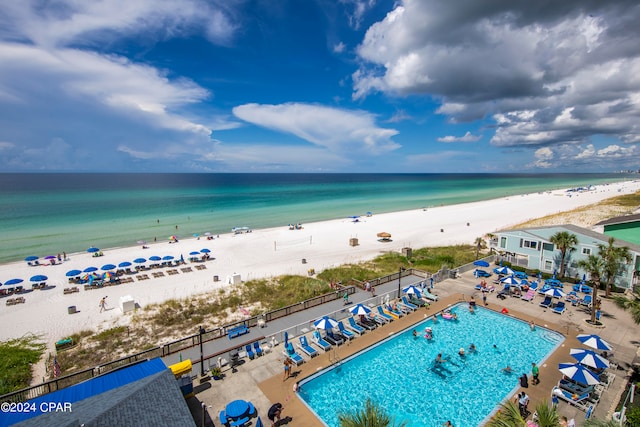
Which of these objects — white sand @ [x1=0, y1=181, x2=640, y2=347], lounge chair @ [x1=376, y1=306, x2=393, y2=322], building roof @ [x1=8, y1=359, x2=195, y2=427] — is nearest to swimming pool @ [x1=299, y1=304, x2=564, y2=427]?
lounge chair @ [x1=376, y1=306, x2=393, y2=322]

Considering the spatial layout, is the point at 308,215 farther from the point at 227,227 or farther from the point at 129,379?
the point at 129,379

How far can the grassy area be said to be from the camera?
46.5 feet

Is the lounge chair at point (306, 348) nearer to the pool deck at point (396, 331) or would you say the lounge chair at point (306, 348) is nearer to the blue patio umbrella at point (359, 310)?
the pool deck at point (396, 331)

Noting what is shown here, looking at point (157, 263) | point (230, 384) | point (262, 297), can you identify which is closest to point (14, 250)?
point (157, 263)

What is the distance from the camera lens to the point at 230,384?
43.7 feet

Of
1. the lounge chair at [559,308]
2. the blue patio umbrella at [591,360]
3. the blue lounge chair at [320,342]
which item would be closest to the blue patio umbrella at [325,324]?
the blue lounge chair at [320,342]

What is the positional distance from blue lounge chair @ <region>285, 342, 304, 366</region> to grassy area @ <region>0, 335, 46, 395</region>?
39.8 ft

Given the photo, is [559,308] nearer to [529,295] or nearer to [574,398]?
[529,295]

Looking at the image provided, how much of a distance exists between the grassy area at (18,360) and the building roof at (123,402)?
7.27m

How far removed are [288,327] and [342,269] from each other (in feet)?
42.5

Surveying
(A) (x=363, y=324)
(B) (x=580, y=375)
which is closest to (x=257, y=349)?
(A) (x=363, y=324)

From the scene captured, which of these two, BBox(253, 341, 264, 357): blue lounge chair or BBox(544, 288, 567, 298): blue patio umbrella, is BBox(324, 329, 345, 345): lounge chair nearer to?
BBox(253, 341, 264, 357): blue lounge chair

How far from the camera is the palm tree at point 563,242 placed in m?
24.9

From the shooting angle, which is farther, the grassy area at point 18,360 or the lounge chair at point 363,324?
the lounge chair at point 363,324
